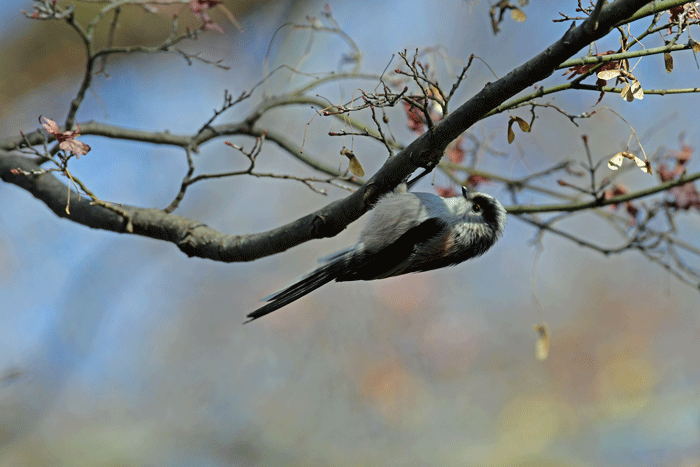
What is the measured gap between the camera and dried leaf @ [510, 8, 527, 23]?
267 centimetres

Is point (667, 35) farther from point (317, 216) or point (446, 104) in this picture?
point (317, 216)

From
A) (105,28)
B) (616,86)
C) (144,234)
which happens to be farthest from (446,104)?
(105,28)

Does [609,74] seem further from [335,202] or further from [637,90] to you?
[335,202]

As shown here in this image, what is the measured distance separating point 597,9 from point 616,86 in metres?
0.47

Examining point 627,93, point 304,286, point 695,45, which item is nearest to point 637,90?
point 627,93

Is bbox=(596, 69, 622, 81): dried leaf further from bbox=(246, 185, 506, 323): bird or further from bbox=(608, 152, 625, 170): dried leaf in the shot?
bbox=(246, 185, 506, 323): bird

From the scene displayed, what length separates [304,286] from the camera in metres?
2.85

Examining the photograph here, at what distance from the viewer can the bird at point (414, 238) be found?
2.93 m

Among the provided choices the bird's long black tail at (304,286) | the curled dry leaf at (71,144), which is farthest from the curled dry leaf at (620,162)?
the curled dry leaf at (71,144)

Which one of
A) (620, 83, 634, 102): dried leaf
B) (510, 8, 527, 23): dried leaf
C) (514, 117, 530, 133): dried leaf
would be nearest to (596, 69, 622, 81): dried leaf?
(620, 83, 634, 102): dried leaf

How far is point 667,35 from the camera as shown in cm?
203

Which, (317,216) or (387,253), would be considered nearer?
(317,216)

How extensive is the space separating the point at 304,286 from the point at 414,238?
2.10 feet

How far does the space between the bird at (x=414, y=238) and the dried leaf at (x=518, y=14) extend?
92cm
